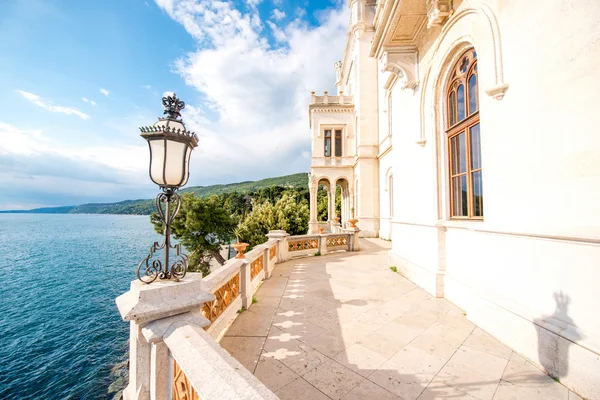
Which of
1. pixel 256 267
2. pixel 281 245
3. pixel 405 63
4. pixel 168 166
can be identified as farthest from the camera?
pixel 281 245

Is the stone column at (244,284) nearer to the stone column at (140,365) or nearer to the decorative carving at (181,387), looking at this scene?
the stone column at (140,365)

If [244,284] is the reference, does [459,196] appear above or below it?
above

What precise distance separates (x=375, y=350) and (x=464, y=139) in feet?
14.3

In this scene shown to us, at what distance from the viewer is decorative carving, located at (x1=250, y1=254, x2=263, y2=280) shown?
574cm

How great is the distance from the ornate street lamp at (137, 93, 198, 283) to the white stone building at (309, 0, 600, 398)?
413cm

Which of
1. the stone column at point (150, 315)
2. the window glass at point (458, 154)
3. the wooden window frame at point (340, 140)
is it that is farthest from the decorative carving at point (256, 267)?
the wooden window frame at point (340, 140)

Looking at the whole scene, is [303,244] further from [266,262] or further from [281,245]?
[266,262]

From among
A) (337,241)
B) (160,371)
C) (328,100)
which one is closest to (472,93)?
(160,371)

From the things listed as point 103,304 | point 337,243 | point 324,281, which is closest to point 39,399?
point 103,304

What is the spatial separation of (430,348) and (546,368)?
47.1 inches

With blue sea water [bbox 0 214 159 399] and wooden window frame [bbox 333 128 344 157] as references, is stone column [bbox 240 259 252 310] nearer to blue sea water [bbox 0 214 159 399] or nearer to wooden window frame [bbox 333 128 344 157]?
blue sea water [bbox 0 214 159 399]

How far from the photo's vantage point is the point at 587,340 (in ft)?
7.95

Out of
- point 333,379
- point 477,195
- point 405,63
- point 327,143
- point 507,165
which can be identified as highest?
point 327,143

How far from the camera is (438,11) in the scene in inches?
186
